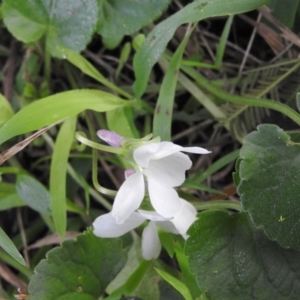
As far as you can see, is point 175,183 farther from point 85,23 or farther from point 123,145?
point 85,23

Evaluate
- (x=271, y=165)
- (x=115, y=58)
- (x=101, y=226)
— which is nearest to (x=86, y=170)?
(x=115, y=58)

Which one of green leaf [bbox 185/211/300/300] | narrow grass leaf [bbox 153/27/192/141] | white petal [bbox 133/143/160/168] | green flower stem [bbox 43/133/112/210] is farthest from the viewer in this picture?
green flower stem [bbox 43/133/112/210]

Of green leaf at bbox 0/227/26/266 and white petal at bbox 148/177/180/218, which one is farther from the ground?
white petal at bbox 148/177/180/218

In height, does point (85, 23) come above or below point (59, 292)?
above

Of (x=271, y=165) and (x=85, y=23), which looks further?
(x=85, y=23)

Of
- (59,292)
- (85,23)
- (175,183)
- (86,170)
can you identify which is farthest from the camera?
(86,170)

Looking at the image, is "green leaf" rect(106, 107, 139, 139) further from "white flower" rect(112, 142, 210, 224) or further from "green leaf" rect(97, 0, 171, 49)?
"white flower" rect(112, 142, 210, 224)

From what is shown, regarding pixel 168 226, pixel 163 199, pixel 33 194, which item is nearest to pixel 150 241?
pixel 168 226

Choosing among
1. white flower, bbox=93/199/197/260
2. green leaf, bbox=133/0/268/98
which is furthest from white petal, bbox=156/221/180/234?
green leaf, bbox=133/0/268/98
